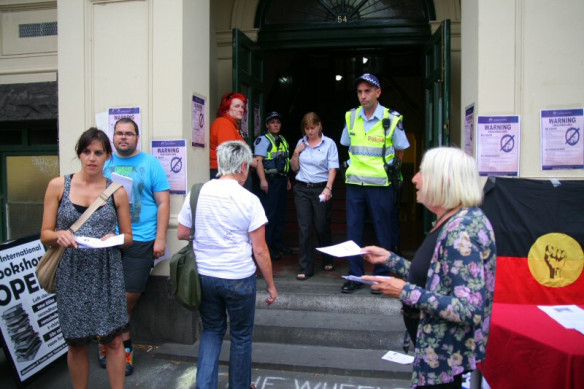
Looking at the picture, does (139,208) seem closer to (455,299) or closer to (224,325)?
(224,325)

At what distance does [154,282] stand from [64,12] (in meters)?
2.77

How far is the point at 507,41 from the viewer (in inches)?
159

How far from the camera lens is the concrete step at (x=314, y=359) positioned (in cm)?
381

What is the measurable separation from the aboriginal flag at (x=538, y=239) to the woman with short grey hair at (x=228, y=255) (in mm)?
2044

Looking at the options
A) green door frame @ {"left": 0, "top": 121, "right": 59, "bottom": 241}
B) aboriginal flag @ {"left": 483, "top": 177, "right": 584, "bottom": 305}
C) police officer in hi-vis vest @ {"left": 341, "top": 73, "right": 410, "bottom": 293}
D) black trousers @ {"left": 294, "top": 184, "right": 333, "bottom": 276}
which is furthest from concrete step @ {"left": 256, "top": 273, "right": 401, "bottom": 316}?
green door frame @ {"left": 0, "top": 121, "right": 59, "bottom": 241}

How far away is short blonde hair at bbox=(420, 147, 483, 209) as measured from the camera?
209cm

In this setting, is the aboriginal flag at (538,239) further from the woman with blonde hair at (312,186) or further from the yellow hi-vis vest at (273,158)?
the yellow hi-vis vest at (273,158)

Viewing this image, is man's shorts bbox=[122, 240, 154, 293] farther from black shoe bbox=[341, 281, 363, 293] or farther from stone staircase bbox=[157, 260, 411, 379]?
black shoe bbox=[341, 281, 363, 293]

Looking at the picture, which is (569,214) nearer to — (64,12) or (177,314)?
(177,314)

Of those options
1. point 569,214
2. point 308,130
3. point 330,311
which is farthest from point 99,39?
point 569,214

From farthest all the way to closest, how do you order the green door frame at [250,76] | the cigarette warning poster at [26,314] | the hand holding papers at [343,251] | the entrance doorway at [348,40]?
the green door frame at [250,76] → the entrance doorway at [348,40] → the cigarette warning poster at [26,314] → the hand holding papers at [343,251]

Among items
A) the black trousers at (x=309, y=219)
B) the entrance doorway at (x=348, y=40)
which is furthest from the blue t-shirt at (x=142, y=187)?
the entrance doorway at (x=348, y=40)

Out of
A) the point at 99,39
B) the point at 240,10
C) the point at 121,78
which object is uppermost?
the point at 240,10

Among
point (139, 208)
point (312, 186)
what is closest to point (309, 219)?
point (312, 186)
